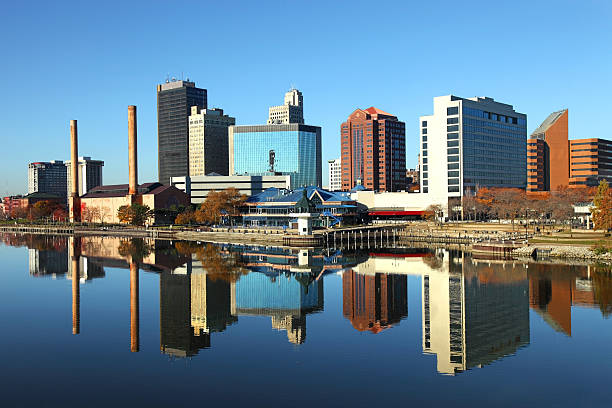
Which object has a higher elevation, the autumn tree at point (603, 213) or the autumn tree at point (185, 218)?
the autumn tree at point (603, 213)

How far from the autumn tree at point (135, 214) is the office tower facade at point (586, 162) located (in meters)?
136

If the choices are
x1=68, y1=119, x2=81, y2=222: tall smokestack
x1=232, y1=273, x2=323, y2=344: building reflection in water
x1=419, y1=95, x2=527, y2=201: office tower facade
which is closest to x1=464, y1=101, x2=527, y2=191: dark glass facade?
x1=419, y1=95, x2=527, y2=201: office tower facade

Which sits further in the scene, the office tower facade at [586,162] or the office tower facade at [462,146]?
the office tower facade at [586,162]

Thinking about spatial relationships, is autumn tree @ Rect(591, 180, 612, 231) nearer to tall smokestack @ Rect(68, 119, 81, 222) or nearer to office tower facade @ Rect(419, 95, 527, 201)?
office tower facade @ Rect(419, 95, 527, 201)

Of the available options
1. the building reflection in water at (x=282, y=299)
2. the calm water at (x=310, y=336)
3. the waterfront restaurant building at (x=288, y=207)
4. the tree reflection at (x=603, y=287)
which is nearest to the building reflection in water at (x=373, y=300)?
the calm water at (x=310, y=336)

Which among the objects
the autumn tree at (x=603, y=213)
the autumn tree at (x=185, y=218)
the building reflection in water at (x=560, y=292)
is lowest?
the building reflection in water at (x=560, y=292)

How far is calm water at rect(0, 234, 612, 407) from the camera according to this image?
107 ft

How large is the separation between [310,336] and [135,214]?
127 meters

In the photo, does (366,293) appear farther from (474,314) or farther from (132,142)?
(132,142)

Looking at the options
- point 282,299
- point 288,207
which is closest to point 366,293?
point 282,299

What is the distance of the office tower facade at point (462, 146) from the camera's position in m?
154

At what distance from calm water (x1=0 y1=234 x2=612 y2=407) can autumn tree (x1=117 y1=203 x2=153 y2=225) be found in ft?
260

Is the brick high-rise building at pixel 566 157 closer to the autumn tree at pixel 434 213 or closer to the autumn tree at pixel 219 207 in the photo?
the autumn tree at pixel 434 213

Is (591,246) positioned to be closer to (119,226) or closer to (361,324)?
(361,324)
